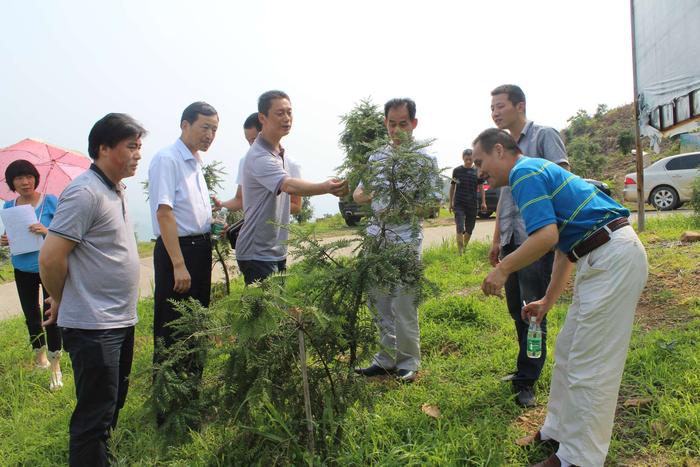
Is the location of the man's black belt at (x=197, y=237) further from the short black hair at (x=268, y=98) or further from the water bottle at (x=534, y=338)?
the water bottle at (x=534, y=338)

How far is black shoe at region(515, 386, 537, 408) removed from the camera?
3087 millimetres

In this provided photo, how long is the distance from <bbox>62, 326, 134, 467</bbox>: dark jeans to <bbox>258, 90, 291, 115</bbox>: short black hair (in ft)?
5.23

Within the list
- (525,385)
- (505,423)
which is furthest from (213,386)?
(525,385)

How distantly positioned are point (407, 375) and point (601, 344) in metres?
1.52

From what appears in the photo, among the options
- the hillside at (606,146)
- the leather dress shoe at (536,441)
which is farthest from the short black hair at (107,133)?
the hillside at (606,146)

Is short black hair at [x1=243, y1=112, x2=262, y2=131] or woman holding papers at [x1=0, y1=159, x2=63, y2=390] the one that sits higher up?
short black hair at [x1=243, y1=112, x2=262, y2=131]

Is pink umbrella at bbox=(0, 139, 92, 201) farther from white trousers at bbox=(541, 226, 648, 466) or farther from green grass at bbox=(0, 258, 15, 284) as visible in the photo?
green grass at bbox=(0, 258, 15, 284)

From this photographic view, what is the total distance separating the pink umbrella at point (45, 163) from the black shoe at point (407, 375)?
3.25 metres

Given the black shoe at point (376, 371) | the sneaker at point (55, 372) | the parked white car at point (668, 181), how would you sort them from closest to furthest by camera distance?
the black shoe at point (376, 371), the sneaker at point (55, 372), the parked white car at point (668, 181)

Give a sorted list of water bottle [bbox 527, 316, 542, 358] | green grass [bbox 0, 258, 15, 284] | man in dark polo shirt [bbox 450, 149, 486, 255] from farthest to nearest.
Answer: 1. green grass [bbox 0, 258, 15, 284]
2. man in dark polo shirt [bbox 450, 149, 486, 255]
3. water bottle [bbox 527, 316, 542, 358]

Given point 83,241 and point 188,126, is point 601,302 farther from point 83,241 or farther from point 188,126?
point 188,126

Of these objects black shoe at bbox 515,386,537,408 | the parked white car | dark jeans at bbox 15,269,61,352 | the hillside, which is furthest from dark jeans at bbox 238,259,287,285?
the hillside

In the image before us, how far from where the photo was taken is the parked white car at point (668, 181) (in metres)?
12.9

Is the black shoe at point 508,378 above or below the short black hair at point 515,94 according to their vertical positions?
below
